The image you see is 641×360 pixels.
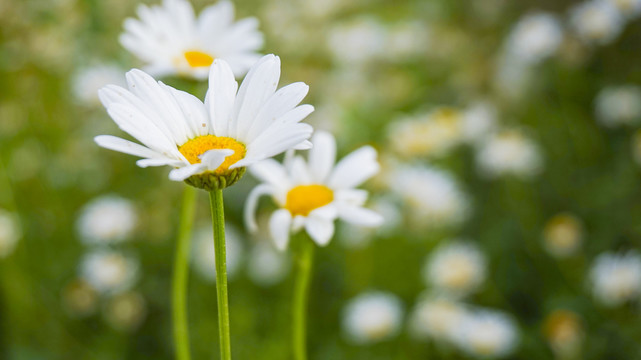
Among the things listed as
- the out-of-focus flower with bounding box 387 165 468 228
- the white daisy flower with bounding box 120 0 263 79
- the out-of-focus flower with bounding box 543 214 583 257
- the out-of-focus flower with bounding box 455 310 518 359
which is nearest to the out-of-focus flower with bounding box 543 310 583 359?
the out-of-focus flower with bounding box 455 310 518 359

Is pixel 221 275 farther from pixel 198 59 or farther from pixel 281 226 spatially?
pixel 198 59

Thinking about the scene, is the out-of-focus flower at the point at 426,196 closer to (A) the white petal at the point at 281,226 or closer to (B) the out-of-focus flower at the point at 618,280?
(B) the out-of-focus flower at the point at 618,280

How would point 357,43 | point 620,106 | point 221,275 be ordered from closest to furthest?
1. point 221,275
2. point 620,106
3. point 357,43

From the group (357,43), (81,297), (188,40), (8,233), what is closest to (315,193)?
(188,40)

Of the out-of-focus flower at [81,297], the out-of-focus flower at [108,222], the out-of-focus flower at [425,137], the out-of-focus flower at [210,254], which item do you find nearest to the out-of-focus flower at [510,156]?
the out-of-focus flower at [425,137]

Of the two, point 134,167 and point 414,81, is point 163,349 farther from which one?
point 414,81

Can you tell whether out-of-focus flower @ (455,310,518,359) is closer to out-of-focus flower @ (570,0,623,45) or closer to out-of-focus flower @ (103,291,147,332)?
out-of-focus flower @ (103,291,147,332)

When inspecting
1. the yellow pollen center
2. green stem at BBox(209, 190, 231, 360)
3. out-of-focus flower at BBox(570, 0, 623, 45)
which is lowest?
green stem at BBox(209, 190, 231, 360)
